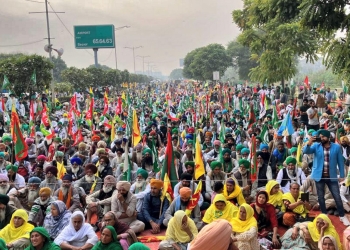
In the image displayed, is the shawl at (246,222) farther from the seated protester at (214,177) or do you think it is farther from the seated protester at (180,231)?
the seated protester at (214,177)

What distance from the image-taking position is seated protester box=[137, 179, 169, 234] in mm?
6484

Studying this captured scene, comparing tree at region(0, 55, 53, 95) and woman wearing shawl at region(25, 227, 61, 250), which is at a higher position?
tree at region(0, 55, 53, 95)

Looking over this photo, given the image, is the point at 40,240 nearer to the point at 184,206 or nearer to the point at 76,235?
the point at 76,235

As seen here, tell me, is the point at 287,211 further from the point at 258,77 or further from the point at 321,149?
the point at 258,77

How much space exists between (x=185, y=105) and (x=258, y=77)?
4915 millimetres

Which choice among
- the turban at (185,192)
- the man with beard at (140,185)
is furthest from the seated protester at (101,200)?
the turban at (185,192)

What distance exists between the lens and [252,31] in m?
22.2

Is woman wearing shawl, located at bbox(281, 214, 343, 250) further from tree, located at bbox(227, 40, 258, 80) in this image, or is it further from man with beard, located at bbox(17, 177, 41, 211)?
tree, located at bbox(227, 40, 258, 80)

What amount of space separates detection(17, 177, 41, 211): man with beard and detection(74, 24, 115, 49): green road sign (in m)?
37.7

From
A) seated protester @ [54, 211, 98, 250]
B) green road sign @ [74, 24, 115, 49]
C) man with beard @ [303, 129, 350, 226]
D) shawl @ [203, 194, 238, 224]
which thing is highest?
green road sign @ [74, 24, 115, 49]

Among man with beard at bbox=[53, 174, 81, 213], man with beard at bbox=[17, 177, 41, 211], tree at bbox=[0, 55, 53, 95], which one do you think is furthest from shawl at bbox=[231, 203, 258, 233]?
tree at bbox=[0, 55, 53, 95]

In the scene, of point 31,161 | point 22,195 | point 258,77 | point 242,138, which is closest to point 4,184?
point 22,195

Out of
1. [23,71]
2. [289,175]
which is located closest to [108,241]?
[289,175]

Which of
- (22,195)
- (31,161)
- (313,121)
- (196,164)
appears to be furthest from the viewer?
(313,121)
